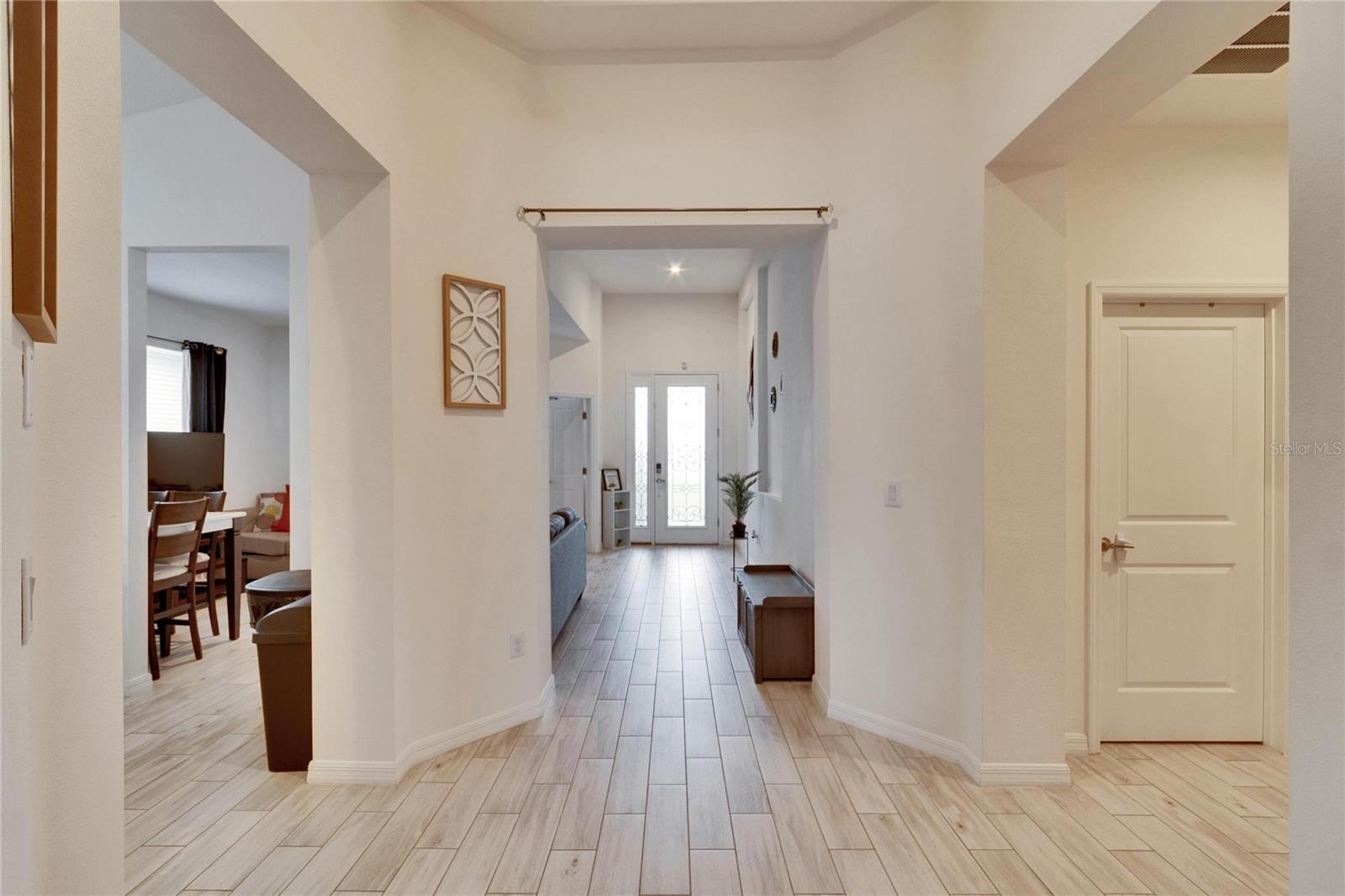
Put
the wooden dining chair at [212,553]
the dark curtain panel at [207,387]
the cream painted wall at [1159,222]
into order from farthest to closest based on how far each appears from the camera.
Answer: the dark curtain panel at [207,387]
the wooden dining chair at [212,553]
the cream painted wall at [1159,222]

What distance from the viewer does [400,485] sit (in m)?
2.62

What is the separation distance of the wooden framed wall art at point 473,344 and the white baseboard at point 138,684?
2522mm

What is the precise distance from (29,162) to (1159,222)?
3567 mm

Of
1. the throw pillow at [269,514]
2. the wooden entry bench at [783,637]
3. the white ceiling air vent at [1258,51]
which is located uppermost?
the white ceiling air vent at [1258,51]

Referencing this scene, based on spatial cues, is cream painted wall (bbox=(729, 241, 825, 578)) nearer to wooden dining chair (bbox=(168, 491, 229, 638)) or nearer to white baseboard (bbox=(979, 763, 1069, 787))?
white baseboard (bbox=(979, 763, 1069, 787))

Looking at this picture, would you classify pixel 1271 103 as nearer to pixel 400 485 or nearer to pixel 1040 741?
pixel 1040 741

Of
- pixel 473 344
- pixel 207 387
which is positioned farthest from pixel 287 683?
pixel 207 387

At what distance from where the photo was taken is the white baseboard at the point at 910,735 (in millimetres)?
2645

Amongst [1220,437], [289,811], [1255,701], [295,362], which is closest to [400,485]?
[289,811]

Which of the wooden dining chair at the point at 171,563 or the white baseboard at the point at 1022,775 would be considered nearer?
the white baseboard at the point at 1022,775

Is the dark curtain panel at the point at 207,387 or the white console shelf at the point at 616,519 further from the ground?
the dark curtain panel at the point at 207,387

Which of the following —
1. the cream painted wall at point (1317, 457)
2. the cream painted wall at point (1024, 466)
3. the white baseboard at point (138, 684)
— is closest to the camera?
the cream painted wall at point (1317, 457)

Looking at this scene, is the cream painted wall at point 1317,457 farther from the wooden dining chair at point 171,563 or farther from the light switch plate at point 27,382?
the wooden dining chair at point 171,563

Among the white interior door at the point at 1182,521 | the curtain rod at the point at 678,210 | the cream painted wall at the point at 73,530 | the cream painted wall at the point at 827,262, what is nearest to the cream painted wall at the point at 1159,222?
the white interior door at the point at 1182,521
